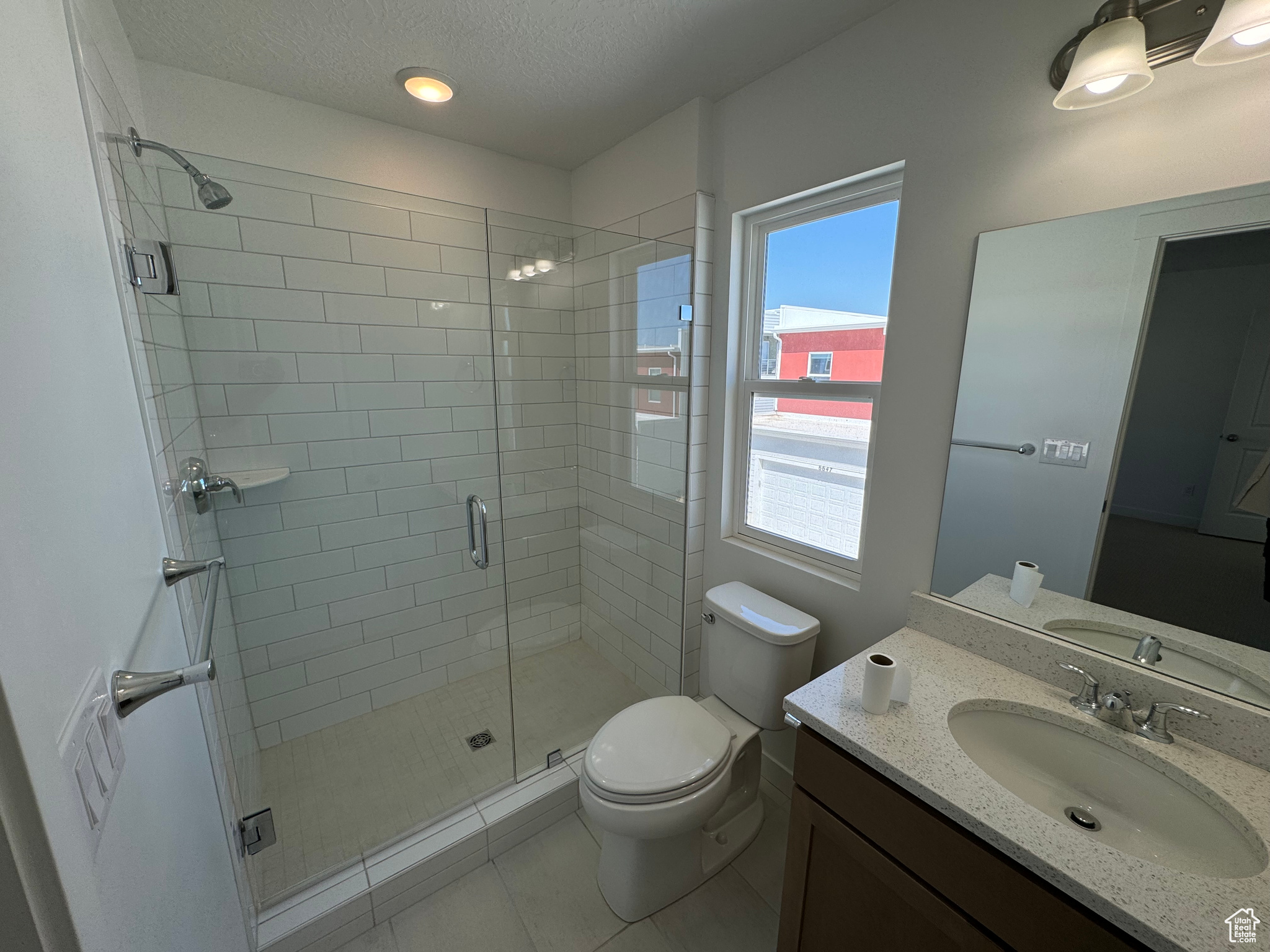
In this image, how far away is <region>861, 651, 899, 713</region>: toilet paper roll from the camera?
3.55 feet

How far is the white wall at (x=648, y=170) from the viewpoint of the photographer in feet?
6.09

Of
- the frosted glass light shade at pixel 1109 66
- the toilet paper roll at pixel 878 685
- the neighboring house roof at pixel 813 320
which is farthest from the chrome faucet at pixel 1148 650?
the frosted glass light shade at pixel 1109 66

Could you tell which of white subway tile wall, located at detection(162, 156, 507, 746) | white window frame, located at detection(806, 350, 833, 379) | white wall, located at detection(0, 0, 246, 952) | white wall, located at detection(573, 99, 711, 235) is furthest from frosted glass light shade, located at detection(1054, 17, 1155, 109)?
white subway tile wall, located at detection(162, 156, 507, 746)

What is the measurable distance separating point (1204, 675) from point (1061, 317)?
81cm

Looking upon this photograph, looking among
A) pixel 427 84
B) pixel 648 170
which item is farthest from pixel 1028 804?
pixel 427 84

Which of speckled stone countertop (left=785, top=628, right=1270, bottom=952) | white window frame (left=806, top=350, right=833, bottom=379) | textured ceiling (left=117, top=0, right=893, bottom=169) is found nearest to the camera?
speckled stone countertop (left=785, top=628, right=1270, bottom=952)

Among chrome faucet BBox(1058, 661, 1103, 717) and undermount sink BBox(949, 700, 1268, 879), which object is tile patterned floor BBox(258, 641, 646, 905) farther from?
chrome faucet BBox(1058, 661, 1103, 717)

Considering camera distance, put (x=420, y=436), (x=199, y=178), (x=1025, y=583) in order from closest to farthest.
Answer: (x=1025, y=583), (x=199, y=178), (x=420, y=436)

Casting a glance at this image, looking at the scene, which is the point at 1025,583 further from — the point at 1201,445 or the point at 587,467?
the point at 587,467

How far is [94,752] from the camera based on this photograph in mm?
540

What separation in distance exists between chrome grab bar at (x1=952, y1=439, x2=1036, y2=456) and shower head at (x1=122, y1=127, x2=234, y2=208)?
7.31 feet

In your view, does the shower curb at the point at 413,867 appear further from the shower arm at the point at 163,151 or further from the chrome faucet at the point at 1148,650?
the shower arm at the point at 163,151

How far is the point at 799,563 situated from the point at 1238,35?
4.90ft

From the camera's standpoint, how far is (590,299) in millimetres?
2256
